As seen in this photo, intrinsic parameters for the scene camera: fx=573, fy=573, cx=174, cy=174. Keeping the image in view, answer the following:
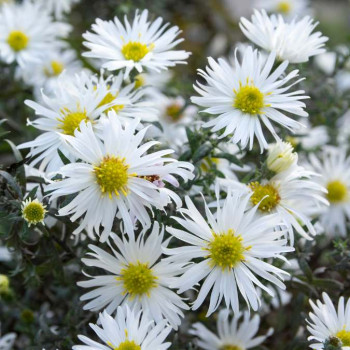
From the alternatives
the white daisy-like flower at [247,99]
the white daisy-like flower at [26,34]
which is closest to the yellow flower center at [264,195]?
the white daisy-like flower at [247,99]

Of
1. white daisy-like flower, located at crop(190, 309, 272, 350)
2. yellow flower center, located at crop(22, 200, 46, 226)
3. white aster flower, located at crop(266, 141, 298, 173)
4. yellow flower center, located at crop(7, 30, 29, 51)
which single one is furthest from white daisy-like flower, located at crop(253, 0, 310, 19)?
yellow flower center, located at crop(22, 200, 46, 226)

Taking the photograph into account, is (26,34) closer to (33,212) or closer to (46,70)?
(46,70)

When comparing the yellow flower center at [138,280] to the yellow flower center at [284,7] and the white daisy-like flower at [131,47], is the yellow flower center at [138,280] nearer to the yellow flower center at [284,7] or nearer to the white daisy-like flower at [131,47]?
the white daisy-like flower at [131,47]

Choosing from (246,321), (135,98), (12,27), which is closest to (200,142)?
(135,98)

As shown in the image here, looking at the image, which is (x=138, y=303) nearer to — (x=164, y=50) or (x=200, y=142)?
(x=200, y=142)

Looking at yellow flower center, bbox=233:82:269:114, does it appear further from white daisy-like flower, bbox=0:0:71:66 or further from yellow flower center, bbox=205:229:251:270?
white daisy-like flower, bbox=0:0:71:66

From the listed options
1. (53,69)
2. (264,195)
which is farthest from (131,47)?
(53,69)
